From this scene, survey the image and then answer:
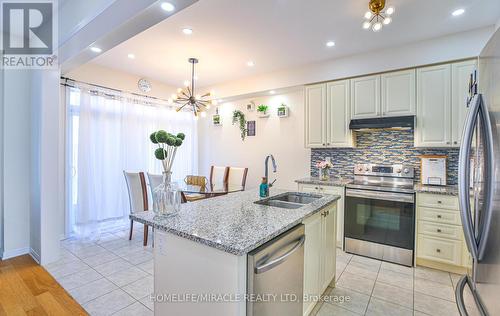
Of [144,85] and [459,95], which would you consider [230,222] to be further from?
[144,85]

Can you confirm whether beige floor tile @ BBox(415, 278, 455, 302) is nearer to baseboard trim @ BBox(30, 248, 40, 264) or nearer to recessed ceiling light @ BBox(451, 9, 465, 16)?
recessed ceiling light @ BBox(451, 9, 465, 16)

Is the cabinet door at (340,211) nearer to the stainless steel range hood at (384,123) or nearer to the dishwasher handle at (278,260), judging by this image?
the stainless steel range hood at (384,123)

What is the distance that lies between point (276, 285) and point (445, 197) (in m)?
2.46

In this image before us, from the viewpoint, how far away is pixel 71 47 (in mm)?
2529

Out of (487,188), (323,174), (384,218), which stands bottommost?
(384,218)

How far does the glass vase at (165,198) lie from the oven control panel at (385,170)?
301 centimetres

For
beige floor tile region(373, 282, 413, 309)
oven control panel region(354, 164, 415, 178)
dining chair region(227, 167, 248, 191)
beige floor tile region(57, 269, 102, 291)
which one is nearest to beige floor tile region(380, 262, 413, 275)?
beige floor tile region(373, 282, 413, 309)

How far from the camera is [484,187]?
1.05 m

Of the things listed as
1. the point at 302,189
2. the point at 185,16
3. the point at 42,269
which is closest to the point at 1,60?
the point at 185,16

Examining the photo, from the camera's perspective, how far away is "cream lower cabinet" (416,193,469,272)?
8.61 feet

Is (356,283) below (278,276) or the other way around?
below

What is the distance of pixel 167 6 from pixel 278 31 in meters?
1.50

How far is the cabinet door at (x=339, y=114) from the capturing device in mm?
3535

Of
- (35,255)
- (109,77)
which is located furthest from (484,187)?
(109,77)
